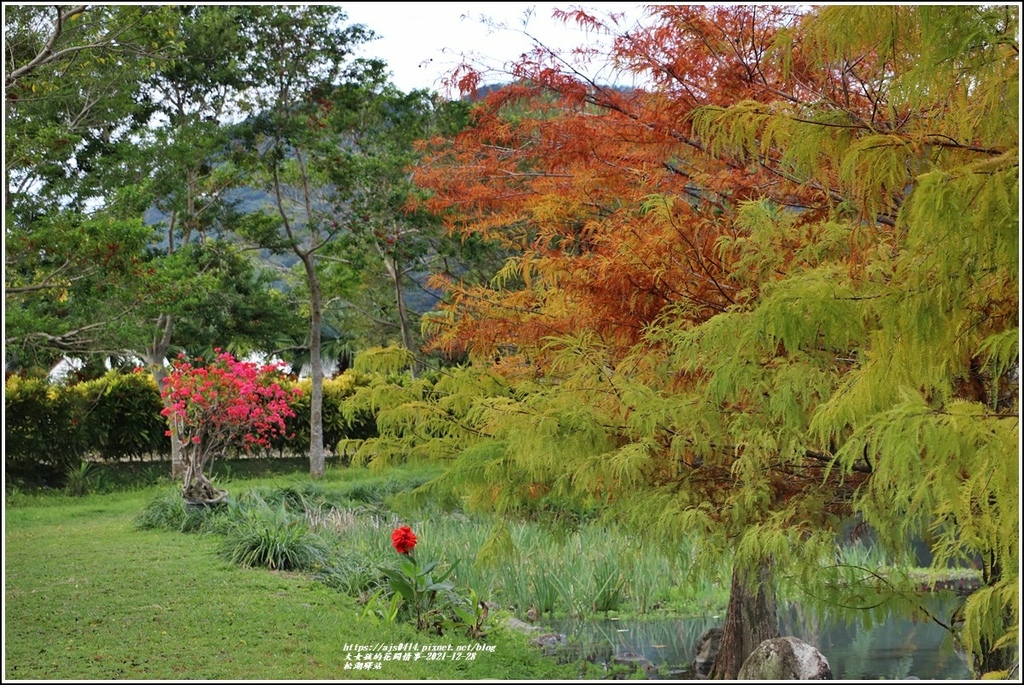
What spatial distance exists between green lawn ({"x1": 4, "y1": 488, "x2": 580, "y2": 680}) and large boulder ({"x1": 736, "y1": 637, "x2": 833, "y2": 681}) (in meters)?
1.18

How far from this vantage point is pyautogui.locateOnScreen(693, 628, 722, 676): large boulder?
6.92m

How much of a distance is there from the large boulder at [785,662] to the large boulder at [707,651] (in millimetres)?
1044

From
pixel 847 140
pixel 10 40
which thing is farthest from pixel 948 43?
pixel 10 40

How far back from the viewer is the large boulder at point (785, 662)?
5680mm

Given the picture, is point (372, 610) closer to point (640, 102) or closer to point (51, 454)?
point (640, 102)

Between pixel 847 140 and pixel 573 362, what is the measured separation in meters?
2.24

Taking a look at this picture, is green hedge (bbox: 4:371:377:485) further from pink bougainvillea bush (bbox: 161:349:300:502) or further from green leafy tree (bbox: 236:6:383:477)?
pink bougainvillea bush (bbox: 161:349:300:502)

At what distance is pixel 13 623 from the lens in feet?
19.4

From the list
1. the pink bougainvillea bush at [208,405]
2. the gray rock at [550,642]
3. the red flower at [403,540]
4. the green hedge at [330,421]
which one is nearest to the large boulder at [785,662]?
the gray rock at [550,642]

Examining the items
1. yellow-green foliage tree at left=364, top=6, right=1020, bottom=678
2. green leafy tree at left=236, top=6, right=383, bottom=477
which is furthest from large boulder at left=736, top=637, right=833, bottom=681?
green leafy tree at left=236, top=6, right=383, bottom=477

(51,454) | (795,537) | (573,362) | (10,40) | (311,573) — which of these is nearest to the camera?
(795,537)

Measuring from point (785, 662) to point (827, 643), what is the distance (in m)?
2.28

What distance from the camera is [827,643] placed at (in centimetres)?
779

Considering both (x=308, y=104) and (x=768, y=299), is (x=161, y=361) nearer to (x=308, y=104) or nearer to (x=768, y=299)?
(x=308, y=104)
